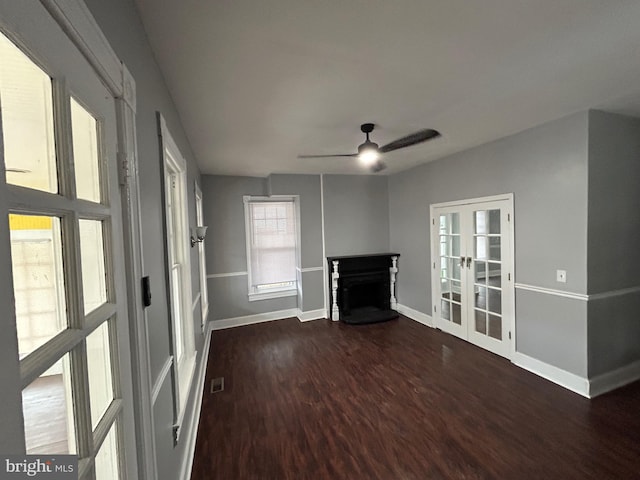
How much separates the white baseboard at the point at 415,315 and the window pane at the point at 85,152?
445cm

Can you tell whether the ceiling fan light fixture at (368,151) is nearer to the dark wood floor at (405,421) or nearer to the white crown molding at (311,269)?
the dark wood floor at (405,421)

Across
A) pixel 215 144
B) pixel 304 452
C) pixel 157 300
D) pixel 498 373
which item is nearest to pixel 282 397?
pixel 304 452

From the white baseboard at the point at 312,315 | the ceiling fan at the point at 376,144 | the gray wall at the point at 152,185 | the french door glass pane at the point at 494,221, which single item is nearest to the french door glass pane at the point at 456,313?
the french door glass pane at the point at 494,221

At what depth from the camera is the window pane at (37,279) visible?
0.52 m

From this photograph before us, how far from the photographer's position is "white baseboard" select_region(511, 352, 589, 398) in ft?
8.37

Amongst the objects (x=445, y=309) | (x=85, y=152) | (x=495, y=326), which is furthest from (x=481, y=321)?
(x=85, y=152)

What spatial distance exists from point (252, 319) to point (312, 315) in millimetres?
1034

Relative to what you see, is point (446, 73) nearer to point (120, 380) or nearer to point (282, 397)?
point (120, 380)

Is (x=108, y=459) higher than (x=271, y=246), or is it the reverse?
(x=271, y=246)

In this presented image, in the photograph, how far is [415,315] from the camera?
15.2 ft

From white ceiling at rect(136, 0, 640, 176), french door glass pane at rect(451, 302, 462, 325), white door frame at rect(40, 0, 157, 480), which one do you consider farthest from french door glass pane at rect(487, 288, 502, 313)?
white door frame at rect(40, 0, 157, 480)

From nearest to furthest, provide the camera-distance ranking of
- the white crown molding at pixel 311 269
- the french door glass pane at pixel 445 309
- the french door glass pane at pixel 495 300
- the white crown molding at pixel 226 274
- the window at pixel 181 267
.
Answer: the window at pixel 181 267 → the french door glass pane at pixel 495 300 → the french door glass pane at pixel 445 309 → the white crown molding at pixel 226 274 → the white crown molding at pixel 311 269

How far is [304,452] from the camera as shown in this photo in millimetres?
1990

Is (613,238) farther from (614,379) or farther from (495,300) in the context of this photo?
(614,379)
